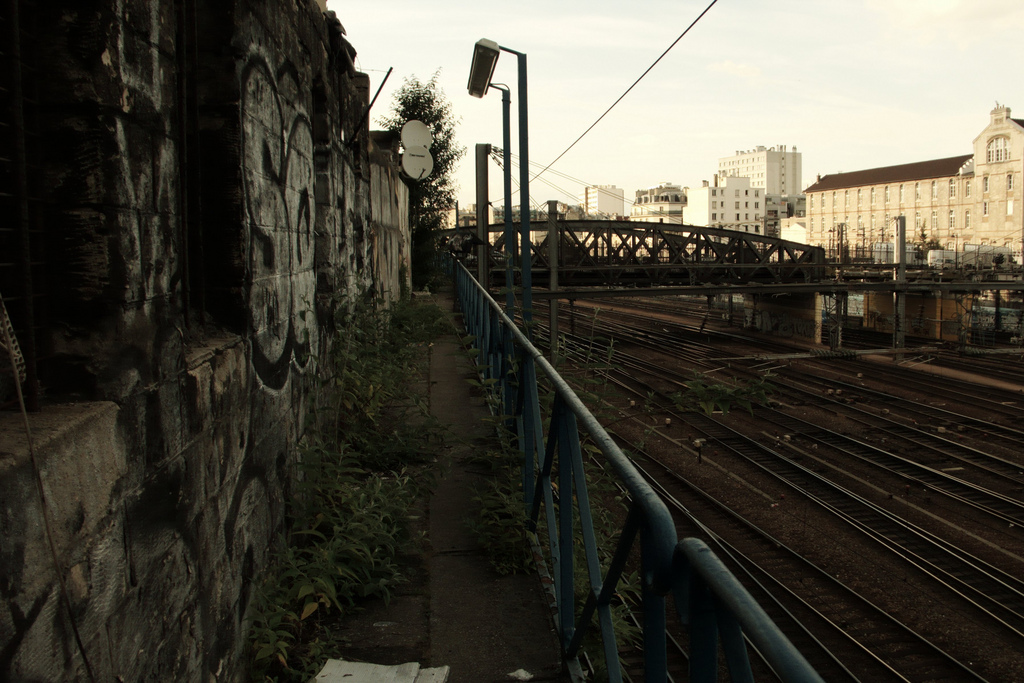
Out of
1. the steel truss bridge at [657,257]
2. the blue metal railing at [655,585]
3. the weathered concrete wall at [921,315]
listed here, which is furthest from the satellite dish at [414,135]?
the weathered concrete wall at [921,315]

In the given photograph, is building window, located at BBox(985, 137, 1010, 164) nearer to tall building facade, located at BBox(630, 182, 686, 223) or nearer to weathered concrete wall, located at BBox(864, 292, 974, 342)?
weathered concrete wall, located at BBox(864, 292, 974, 342)

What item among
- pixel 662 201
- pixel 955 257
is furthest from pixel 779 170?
pixel 955 257

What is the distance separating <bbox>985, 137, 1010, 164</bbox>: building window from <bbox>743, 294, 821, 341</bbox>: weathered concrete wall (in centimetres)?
2927

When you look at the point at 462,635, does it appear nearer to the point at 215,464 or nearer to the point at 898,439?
the point at 215,464

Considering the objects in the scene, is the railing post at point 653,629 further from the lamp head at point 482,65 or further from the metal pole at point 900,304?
the metal pole at point 900,304

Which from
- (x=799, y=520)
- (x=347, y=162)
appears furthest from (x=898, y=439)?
(x=347, y=162)

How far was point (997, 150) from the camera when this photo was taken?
57.0 m

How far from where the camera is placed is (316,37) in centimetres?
538

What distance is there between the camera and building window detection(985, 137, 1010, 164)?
56375mm

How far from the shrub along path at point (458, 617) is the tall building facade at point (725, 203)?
10622 cm

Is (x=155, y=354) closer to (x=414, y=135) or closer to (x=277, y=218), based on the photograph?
(x=277, y=218)

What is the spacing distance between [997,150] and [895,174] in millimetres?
12303

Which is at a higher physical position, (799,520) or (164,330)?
(164,330)

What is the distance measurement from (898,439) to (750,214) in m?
103
